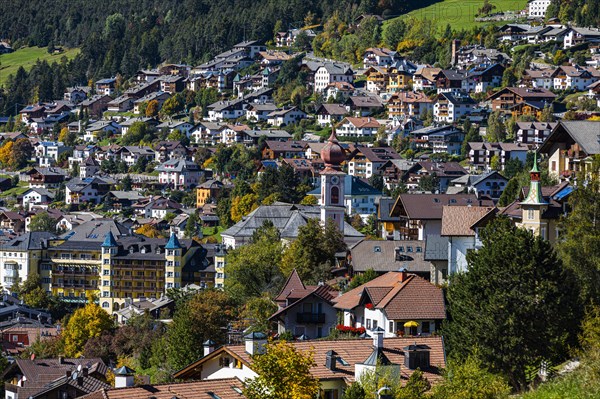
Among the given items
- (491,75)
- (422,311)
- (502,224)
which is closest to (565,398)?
(502,224)

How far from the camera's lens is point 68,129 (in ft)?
525

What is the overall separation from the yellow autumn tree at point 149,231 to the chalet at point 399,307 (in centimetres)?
6355

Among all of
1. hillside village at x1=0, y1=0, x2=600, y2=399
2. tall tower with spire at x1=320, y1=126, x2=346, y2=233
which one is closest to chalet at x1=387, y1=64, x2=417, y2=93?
hillside village at x1=0, y1=0, x2=600, y2=399

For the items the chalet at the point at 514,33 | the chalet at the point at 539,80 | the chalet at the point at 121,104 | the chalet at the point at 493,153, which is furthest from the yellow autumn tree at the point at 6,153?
the chalet at the point at 493,153

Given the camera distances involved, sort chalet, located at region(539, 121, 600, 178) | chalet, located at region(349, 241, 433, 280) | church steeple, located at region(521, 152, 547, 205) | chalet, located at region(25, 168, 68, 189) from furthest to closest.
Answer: chalet, located at region(25, 168, 68, 189) → chalet, located at region(349, 241, 433, 280) → chalet, located at region(539, 121, 600, 178) → church steeple, located at region(521, 152, 547, 205)

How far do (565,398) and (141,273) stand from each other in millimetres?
74089

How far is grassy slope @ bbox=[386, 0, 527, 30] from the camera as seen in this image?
157m

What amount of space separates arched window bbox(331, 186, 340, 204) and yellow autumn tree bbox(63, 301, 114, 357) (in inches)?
610

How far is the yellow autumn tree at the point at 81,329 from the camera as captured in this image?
69.1 meters

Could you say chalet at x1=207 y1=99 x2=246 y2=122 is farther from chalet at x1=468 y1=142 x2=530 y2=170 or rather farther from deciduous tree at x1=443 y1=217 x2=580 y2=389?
deciduous tree at x1=443 y1=217 x2=580 y2=389

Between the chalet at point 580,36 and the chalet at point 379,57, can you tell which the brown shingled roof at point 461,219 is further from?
the chalet at point 379,57

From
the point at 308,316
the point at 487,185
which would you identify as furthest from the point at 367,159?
the point at 308,316

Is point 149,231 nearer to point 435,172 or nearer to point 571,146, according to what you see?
point 435,172

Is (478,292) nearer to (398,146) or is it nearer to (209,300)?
(209,300)
